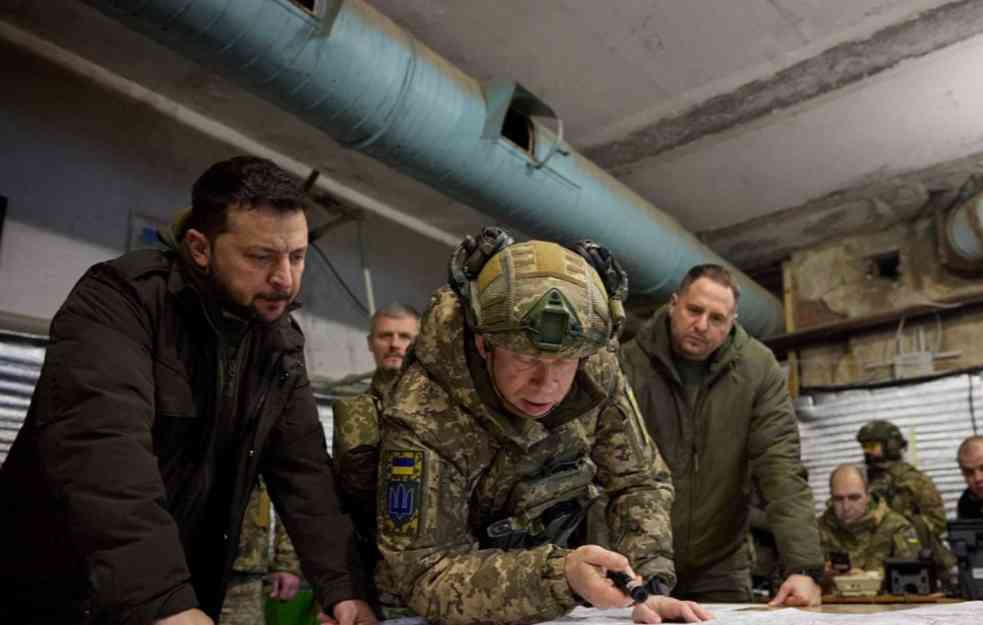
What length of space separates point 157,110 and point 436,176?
1728mm

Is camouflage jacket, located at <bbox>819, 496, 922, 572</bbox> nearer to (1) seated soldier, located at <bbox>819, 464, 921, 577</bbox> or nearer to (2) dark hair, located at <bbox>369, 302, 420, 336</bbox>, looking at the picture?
(1) seated soldier, located at <bbox>819, 464, 921, 577</bbox>

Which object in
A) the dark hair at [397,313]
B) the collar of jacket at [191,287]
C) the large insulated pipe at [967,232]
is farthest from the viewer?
the large insulated pipe at [967,232]

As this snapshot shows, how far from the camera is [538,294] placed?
154 centimetres

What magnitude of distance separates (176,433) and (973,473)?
16.7ft

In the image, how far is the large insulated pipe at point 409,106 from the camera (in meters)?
2.64

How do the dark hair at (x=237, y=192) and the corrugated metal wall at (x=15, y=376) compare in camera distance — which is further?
the corrugated metal wall at (x=15, y=376)

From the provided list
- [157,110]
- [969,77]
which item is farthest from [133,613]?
[969,77]

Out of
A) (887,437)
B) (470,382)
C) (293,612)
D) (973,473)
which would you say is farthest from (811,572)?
(887,437)

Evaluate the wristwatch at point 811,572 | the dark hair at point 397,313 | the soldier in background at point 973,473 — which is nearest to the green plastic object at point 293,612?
the dark hair at point 397,313

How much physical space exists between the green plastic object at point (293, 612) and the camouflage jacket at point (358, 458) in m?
0.74

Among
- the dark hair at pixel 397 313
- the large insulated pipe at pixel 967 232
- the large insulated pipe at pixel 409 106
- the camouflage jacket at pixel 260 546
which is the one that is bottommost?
the camouflage jacket at pixel 260 546

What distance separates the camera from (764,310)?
6.19m

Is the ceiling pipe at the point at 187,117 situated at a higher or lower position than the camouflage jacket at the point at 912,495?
higher

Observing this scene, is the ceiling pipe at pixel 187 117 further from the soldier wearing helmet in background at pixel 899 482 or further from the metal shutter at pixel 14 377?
the soldier wearing helmet in background at pixel 899 482
